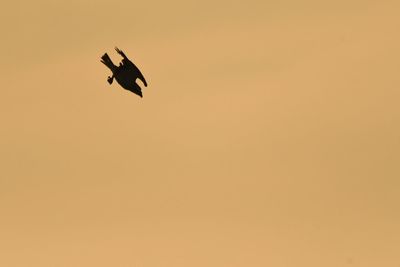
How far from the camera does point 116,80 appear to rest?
122 ft

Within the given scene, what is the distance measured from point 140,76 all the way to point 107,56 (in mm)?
1453

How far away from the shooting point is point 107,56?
3697 centimetres

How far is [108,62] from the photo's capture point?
121 ft

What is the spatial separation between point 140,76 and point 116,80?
0.95 meters

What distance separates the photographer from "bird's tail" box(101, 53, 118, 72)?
36.9m

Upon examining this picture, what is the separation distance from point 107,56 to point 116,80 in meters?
0.98

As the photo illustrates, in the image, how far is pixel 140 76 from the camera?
37.0 metres

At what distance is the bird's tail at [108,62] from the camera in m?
36.9
